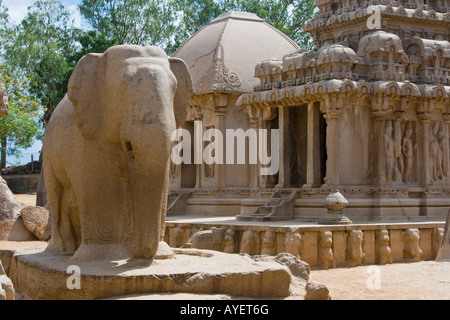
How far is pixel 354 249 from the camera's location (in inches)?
505

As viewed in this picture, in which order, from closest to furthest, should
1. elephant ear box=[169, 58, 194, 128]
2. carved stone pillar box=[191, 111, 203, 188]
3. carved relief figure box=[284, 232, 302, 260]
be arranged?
elephant ear box=[169, 58, 194, 128], carved relief figure box=[284, 232, 302, 260], carved stone pillar box=[191, 111, 203, 188]

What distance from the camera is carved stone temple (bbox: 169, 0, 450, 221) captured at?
14.9 metres

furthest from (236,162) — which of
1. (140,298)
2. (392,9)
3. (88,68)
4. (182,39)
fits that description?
(182,39)

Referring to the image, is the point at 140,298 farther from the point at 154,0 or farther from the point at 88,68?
the point at 154,0

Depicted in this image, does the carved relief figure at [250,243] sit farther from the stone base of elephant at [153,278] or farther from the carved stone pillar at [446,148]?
the stone base of elephant at [153,278]

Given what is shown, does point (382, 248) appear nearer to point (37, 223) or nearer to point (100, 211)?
point (100, 211)

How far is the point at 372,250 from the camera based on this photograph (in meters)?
13.1

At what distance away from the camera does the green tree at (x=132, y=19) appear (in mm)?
33625

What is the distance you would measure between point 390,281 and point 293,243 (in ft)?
6.22

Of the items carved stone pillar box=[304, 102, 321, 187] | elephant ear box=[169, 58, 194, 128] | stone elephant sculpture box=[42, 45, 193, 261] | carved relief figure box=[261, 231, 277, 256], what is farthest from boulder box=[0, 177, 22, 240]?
elephant ear box=[169, 58, 194, 128]

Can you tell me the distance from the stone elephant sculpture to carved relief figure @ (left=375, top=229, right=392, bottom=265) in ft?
22.7

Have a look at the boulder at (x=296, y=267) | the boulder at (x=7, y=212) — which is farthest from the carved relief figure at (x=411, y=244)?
the boulder at (x=7, y=212)

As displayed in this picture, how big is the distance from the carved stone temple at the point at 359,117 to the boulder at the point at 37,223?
3.28m

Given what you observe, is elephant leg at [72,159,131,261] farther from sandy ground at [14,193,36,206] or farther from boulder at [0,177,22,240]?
sandy ground at [14,193,36,206]
